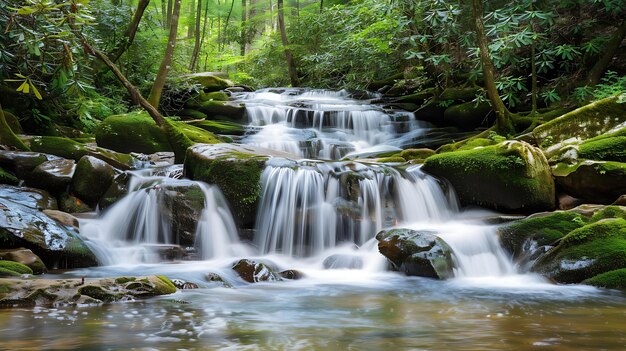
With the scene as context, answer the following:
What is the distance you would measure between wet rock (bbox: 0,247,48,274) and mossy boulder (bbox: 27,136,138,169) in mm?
3730

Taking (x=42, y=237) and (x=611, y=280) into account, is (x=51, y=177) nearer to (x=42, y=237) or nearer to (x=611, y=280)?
(x=42, y=237)

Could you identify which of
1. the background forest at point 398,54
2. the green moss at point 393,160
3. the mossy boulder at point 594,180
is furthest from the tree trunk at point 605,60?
the green moss at point 393,160

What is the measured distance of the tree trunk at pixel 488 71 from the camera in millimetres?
10422

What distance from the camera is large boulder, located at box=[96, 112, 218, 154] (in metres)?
11.1

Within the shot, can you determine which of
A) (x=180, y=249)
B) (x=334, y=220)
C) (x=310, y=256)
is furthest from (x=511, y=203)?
(x=180, y=249)

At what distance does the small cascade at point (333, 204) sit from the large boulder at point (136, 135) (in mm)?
3437

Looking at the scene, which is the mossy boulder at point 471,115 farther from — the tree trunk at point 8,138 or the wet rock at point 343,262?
the tree trunk at point 8,138

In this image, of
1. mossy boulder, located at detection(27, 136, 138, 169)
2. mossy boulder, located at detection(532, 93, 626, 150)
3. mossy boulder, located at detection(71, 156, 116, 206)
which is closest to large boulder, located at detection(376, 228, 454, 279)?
mossy boulder, located at detection(532, 93, 626, 150)

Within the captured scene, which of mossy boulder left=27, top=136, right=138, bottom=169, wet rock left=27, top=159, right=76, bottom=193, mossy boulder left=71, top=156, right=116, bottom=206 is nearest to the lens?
wet rock left=27, top=159, right=76, bottom=193

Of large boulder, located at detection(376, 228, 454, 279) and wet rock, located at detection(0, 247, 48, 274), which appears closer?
wet rock, located at detection(0, 247, 48, 274)

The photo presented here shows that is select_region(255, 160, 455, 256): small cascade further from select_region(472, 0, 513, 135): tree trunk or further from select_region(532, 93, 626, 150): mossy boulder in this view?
select_region(472, 0, 513, 135): tree trunk

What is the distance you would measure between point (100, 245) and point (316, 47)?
1546cm

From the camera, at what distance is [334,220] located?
26.5 ft

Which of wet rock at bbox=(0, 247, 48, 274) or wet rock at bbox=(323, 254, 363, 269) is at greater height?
wet rock at bbox=(0, 247, 48, 274)
